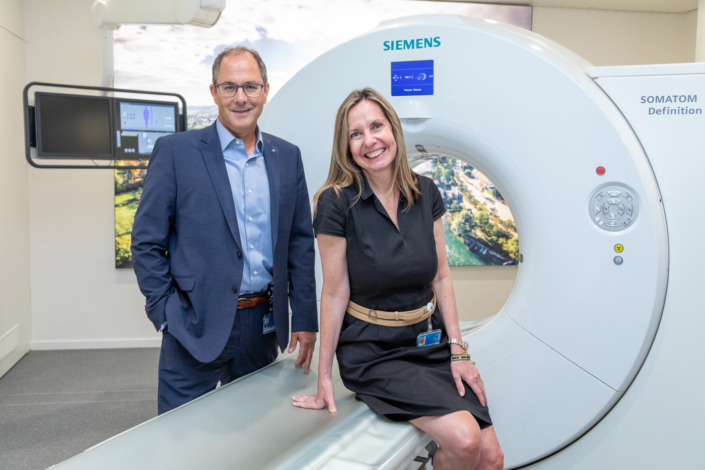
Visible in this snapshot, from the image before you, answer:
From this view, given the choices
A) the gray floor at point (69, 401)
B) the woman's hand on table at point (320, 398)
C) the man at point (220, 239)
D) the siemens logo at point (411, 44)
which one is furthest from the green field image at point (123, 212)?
the woman's hand on table at point (320, 398)

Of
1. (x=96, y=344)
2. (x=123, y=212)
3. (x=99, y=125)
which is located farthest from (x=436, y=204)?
(x=96, y=344)

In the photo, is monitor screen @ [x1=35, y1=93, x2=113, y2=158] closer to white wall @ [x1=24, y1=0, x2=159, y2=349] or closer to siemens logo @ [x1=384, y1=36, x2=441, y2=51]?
white wall @ [x1=24, y1=0, x2=159, y2=349]

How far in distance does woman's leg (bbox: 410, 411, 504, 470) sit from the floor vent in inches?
114

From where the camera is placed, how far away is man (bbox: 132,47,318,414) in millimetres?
1303

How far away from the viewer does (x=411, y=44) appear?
143cm

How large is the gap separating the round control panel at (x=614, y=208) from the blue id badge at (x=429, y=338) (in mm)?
480

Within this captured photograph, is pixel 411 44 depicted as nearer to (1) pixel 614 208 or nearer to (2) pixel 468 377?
(1) pixel 614 208

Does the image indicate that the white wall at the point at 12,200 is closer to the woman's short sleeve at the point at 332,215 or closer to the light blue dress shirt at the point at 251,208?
the light blue dress shirt at the point at 251,208

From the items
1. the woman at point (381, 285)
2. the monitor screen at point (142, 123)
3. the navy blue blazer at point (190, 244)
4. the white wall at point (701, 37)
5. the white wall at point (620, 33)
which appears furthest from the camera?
the white wall at point (620, 33)

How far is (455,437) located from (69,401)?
94.1 inches

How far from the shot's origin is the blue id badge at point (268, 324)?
4.74 ft

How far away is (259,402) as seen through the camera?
122 centimetres

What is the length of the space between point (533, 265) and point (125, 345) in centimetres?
317

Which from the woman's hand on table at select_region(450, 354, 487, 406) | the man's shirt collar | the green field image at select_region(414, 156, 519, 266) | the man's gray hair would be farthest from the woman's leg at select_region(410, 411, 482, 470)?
the green field image at select_region(414, 156, 519, 266)
